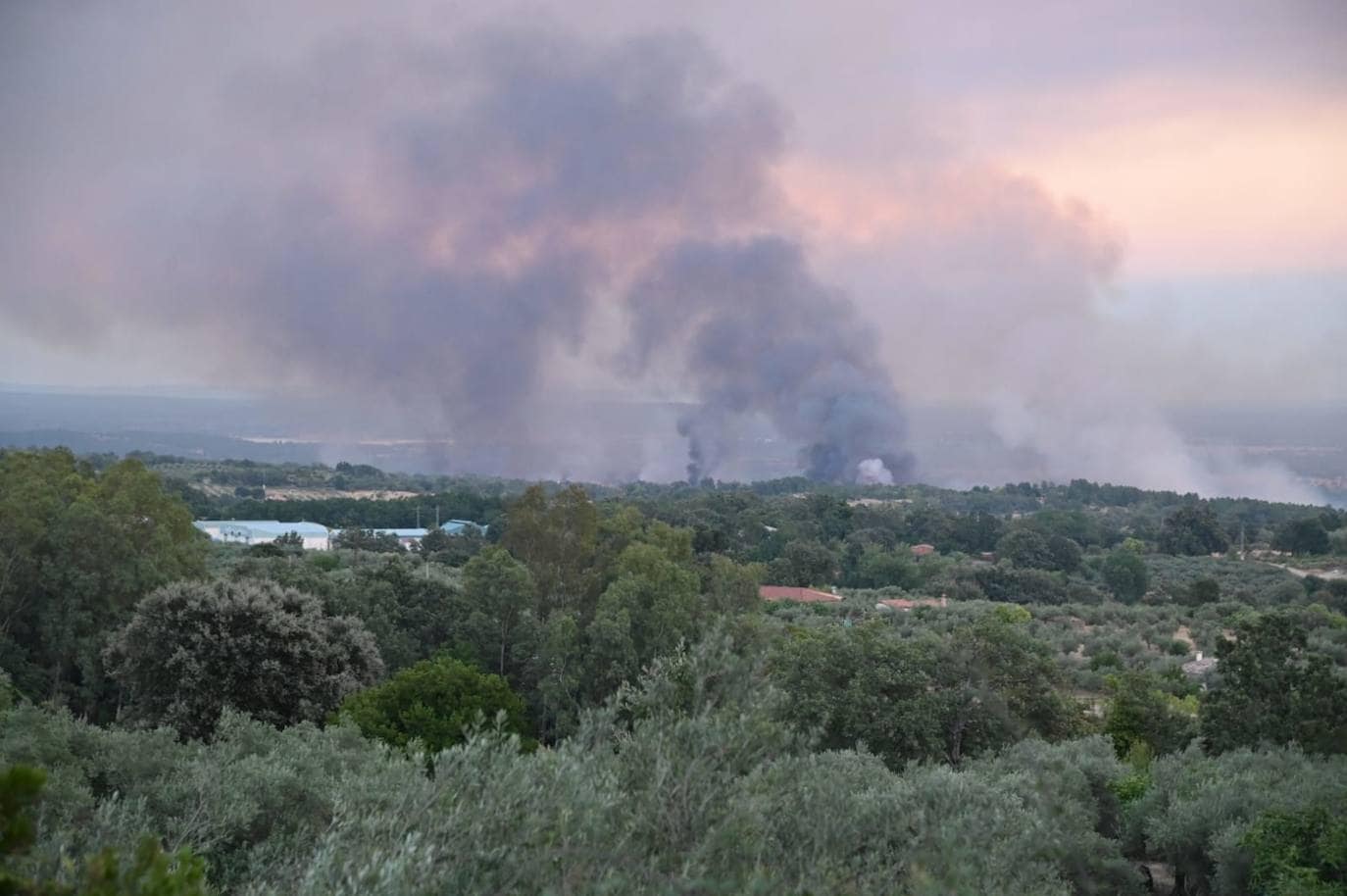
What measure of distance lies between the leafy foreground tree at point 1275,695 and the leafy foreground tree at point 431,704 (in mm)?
10932

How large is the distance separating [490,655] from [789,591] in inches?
845

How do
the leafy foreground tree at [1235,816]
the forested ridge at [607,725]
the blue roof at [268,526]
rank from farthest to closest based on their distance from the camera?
the blue roof at [268,526] → the leafy foreground tree at [1235,816] → the forested ridge at [607,725]

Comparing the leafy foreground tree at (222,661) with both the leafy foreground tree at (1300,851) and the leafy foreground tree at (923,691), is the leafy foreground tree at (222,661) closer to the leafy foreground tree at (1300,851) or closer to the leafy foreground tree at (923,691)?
the leafy foreground tree at (923,691)

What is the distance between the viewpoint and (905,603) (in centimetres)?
3969

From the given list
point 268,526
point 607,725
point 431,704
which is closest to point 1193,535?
point 268,526

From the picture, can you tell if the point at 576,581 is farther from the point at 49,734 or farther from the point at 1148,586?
the point at 1148,586

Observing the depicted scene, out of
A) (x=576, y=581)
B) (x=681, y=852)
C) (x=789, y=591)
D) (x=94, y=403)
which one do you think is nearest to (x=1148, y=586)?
(x=789, y=591)

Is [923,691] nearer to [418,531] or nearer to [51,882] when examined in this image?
[51,882]

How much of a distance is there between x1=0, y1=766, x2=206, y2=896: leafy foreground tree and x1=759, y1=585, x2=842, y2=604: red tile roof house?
34.1m

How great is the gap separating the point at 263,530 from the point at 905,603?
114 ft

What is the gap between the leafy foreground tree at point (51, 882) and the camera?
3.84 metres

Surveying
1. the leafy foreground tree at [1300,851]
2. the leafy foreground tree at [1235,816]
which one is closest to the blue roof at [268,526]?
the leafy foreground tree at [1235,816]

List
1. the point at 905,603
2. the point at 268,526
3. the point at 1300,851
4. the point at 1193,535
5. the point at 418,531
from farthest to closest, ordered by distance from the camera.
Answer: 1. the point at 418,531
2. the point at 268,526
3. the point at 1193,535
4. the point at 905,603
5. the point at 1300,851

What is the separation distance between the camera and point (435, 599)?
25281 millimetres
